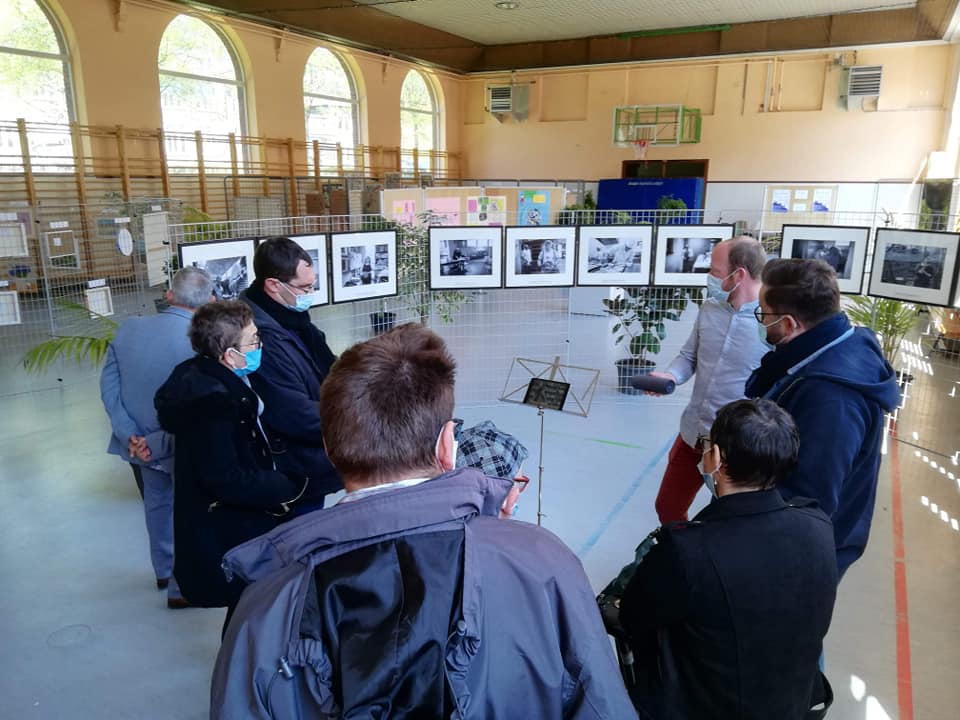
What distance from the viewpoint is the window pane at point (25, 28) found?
10133 mm

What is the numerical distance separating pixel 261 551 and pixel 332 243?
3684mm

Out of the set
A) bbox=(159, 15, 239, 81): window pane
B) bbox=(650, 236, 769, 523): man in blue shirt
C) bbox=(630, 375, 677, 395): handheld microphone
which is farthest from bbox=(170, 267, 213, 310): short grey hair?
bbox=(159, 15, 239, 81): window pane

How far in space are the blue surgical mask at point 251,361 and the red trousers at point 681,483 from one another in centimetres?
178

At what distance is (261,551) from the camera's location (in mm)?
1000

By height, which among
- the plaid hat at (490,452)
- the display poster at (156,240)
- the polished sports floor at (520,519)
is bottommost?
the polished sports floor at (520,519)

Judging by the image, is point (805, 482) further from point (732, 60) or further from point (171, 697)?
point (732, 60)

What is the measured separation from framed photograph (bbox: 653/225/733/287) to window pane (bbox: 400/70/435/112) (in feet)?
45.8

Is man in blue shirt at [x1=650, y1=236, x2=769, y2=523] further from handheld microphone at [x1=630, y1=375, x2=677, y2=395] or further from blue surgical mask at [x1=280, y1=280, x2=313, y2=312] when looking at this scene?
blue surgical mask at [x1=280, y1=280, x2=313, y2=312]

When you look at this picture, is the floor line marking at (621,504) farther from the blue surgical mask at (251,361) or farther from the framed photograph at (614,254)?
the blue surgical mask at (251,361)

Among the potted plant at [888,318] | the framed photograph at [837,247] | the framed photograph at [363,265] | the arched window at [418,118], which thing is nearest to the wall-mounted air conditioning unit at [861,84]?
the arched window at [418,118]

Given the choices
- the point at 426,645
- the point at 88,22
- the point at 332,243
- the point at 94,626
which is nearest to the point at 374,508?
the point at 426,645

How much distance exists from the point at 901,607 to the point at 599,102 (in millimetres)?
16373

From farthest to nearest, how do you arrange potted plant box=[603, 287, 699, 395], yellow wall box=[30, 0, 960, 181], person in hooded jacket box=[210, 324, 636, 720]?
yellow wall box=[30, 0, 960, 181] → potted plant box=[603, 287, 699, 395] → person in hooded jacket box=[210, 324, 636, 720]

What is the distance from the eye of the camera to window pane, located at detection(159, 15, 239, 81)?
12.3 metres
